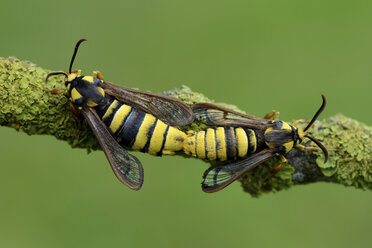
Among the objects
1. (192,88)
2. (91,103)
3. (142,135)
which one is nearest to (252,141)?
(142,135)

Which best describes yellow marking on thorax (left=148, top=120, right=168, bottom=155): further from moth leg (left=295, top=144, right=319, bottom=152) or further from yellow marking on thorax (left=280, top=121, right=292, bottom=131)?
moth leg (left=295, top=144, right=319, bottom=152)

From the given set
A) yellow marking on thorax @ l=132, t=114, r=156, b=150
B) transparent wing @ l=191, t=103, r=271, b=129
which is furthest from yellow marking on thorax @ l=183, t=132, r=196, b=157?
yellow marking on thorax @ l=132, t=114, r=156, b=150

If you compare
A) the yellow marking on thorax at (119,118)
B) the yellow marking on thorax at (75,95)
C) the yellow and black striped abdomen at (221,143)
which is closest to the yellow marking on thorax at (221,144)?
the yellow and black striped abdomen at (221,143)

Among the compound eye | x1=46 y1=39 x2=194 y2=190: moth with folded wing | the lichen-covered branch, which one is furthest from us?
the compound eye

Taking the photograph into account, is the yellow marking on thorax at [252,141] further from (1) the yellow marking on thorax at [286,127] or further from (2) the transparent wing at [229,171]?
(1) the yellow marking on thorax at [286,127]

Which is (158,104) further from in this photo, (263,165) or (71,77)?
(263,165)
